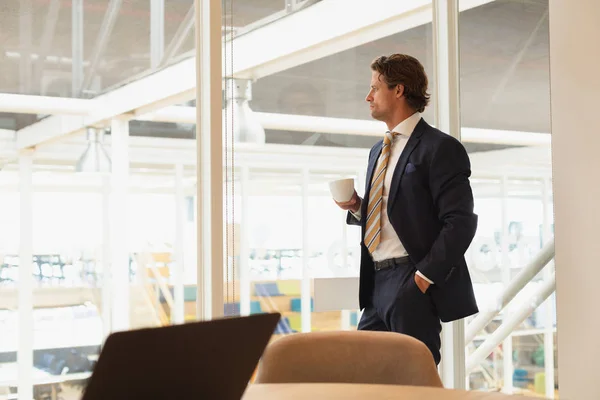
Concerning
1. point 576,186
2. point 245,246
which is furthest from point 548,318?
point 245,246

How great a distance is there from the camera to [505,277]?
396cm

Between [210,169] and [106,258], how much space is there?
537 mm

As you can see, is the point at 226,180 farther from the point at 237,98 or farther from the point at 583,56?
the point at 583,56

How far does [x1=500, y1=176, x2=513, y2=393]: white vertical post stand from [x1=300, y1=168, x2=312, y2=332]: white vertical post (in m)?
1.10

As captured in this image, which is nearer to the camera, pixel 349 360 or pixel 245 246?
pixel 349 360

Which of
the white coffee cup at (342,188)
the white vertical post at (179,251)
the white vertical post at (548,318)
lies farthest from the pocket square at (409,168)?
the white vertical post at (548,318)

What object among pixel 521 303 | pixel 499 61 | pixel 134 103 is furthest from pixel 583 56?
pixel 134 103

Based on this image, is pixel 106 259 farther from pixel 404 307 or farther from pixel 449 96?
pixel 449 96

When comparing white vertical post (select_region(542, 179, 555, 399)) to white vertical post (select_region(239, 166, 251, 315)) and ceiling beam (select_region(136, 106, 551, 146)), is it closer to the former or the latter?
ceiling beam (select_region(136, 106, 551, 146))

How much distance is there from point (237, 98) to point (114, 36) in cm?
56

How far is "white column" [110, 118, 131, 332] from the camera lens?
114 inches

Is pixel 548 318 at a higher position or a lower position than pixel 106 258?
lower

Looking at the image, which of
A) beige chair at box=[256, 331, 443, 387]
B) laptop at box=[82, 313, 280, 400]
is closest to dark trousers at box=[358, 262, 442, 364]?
beige chair at box=[256, 331, 443, 387]

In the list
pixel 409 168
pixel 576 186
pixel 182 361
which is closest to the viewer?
pixel 182 361
